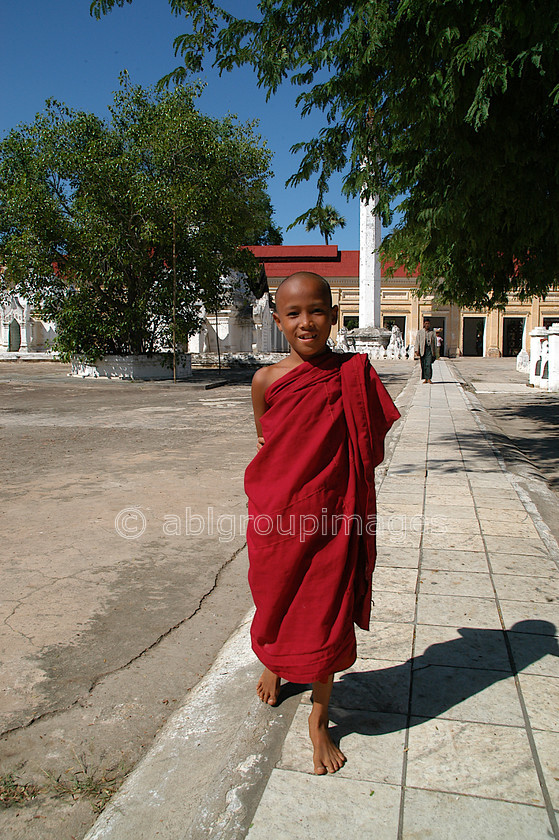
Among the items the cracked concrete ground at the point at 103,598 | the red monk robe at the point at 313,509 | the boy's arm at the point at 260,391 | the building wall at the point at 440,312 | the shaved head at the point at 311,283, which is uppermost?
the building wall at the point at 440,312

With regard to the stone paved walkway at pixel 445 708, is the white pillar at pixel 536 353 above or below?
above

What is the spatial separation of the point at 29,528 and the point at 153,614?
5.97 ft

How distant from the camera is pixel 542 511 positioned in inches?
Answer: 199

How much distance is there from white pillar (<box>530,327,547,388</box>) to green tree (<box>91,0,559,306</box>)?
1146 cm

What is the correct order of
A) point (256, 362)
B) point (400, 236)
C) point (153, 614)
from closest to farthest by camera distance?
point (153, 614)
point (400, 236)
point (256, 362)

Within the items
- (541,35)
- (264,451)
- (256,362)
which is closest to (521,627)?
(264,451)

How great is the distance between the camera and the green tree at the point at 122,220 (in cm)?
1758

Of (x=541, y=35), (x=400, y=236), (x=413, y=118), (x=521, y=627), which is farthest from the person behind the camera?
(x=400, y=236)

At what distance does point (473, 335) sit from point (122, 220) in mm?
37534

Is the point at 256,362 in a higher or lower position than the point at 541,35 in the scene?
lower

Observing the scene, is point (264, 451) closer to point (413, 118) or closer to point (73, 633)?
point (73, 633)

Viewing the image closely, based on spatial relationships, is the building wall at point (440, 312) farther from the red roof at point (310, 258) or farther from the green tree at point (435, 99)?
the green tree at point (435, 99)

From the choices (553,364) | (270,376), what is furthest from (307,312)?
(553,364)

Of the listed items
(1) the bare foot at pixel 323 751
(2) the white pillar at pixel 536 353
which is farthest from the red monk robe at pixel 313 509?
(2) the white pillar at pixel 536 353
